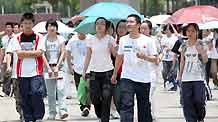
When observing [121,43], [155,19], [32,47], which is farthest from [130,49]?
[155,19]

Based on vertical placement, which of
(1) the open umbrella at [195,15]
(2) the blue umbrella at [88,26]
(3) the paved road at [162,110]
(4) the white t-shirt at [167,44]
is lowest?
(3) the paved road at [162,110]

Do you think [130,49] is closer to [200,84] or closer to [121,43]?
[121,43]

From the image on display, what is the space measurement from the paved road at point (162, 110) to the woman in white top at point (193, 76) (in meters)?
2.16

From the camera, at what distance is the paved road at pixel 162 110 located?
12820 millimetres

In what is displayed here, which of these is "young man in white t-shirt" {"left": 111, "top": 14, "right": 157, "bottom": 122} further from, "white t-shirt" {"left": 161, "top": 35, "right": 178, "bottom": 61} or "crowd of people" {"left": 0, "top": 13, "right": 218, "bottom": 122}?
"white t-shirt" {"left": 161, "top": 35, "right": 178, "bottom": 61}

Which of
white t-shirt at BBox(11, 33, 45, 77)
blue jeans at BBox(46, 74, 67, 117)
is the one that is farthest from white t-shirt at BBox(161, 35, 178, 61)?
white t-shirt at BBox(11, 33, 45, 77)

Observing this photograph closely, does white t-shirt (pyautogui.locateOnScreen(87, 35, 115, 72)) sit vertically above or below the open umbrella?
below

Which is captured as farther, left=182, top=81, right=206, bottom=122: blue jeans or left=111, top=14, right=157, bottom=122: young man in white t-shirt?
left=182, top=81, right=206, bottom=122: blue jeans

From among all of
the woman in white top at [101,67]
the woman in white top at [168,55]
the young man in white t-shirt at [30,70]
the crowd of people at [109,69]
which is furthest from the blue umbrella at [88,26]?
the woman in white top at [168,55]

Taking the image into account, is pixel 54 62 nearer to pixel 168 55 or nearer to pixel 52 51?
pixel 52 51

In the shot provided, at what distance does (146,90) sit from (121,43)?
2.49 ft

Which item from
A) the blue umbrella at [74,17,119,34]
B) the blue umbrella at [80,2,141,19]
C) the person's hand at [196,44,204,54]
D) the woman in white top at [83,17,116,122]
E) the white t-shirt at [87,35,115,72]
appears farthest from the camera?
the blue umbrella at [74,17,119,34]

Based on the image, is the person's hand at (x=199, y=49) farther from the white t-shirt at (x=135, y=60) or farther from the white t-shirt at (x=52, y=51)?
the white t-shirt at (x=52, y=51)

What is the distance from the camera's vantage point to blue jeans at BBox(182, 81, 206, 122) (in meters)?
10.2
